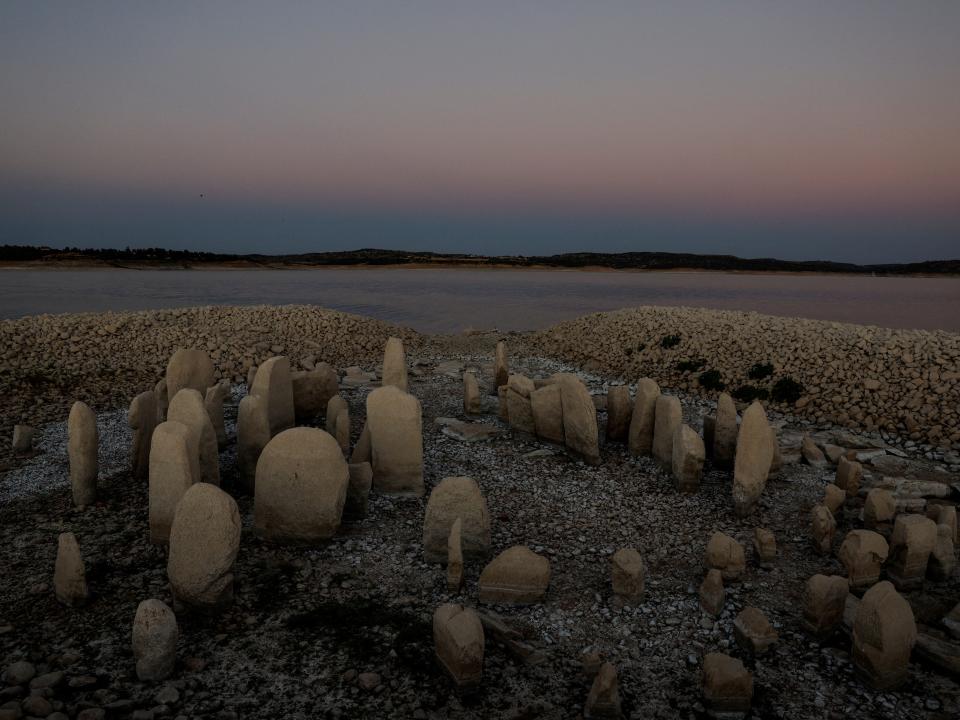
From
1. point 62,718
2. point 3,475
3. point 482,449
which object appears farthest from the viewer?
point 482,449

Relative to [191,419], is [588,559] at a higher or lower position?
lower

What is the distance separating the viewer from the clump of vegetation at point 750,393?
12445 millimetres

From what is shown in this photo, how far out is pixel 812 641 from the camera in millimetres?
4816

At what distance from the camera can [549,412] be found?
9.47 metres

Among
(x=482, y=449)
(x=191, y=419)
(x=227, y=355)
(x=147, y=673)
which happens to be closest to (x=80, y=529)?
(x=191, y=419)

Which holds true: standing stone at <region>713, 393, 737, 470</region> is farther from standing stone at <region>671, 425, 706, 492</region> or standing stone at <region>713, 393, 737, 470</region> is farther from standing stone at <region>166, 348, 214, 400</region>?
standing stone at <region>166, 348, 214, 400</region>

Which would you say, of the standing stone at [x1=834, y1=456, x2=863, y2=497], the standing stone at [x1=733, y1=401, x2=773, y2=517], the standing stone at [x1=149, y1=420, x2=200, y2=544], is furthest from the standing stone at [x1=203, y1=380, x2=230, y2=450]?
the standing stone at [x1=834, y1=456, x2=863, y2=497]

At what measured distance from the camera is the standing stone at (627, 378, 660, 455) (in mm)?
8992

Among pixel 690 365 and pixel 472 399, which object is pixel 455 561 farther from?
pixel 690 365

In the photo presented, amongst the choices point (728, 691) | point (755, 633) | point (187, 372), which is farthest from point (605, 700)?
point (187, 372)

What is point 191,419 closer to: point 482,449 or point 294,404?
point 294,404

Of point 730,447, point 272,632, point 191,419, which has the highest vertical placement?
point 191,419

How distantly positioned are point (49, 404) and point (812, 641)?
41.9 ft

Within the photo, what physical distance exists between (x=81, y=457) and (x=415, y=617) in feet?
15.5
